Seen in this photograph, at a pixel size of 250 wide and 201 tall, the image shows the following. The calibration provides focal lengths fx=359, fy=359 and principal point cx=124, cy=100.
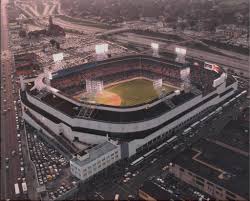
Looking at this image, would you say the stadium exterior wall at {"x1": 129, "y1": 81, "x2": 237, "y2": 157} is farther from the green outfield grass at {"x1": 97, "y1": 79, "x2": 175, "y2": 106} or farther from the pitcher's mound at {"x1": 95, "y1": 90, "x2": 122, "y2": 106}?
the pitcher's mound at {"x1": 95, "y1": 90, "x2": 122, "y2": 106}

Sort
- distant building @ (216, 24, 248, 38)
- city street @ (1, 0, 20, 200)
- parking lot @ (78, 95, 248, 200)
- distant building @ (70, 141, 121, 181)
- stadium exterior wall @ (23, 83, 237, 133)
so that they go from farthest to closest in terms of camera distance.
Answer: distant building @ (216, 24, 248, 38)
stadium exterior wall @ (23, 83, 237, 133)
city street @ (1, 0, 20, 200)
distant building @ (70, 141, 121, 181)
parking lot @ (78, 95, 248, 200)

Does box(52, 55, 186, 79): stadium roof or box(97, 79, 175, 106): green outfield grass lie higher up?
box(52, 55, 186, 79): stadium roof

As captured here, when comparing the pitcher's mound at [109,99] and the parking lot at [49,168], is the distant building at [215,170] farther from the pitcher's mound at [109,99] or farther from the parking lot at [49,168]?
the pitcher's mound at [109,99]

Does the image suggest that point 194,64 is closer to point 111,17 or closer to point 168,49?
point 168,49

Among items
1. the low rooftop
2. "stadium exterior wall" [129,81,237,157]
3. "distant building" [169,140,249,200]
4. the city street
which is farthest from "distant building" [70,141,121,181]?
the city street

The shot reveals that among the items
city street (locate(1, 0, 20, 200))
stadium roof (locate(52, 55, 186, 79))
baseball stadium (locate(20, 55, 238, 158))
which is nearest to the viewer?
city street (locate(1, 0, 20, 200))

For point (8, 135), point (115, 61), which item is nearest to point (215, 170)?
point (8, 135)

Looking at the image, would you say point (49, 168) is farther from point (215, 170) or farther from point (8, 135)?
point (215, 170)

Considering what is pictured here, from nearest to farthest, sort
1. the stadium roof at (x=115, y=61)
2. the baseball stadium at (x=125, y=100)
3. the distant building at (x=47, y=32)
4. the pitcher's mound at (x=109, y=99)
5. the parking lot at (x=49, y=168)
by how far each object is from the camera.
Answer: the parking lot at (x=49, y=168) < the baseball stadium at (x=125, y=100) < the pitcher's mound at (x=109, y=99) < the stadium roof at (x=115, y=61) < the distant building at (x=47, y=32)

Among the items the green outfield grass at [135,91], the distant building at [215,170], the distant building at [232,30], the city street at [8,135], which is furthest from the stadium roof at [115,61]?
the distant building at [232,30]

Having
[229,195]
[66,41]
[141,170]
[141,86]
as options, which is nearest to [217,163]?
[229,195]
